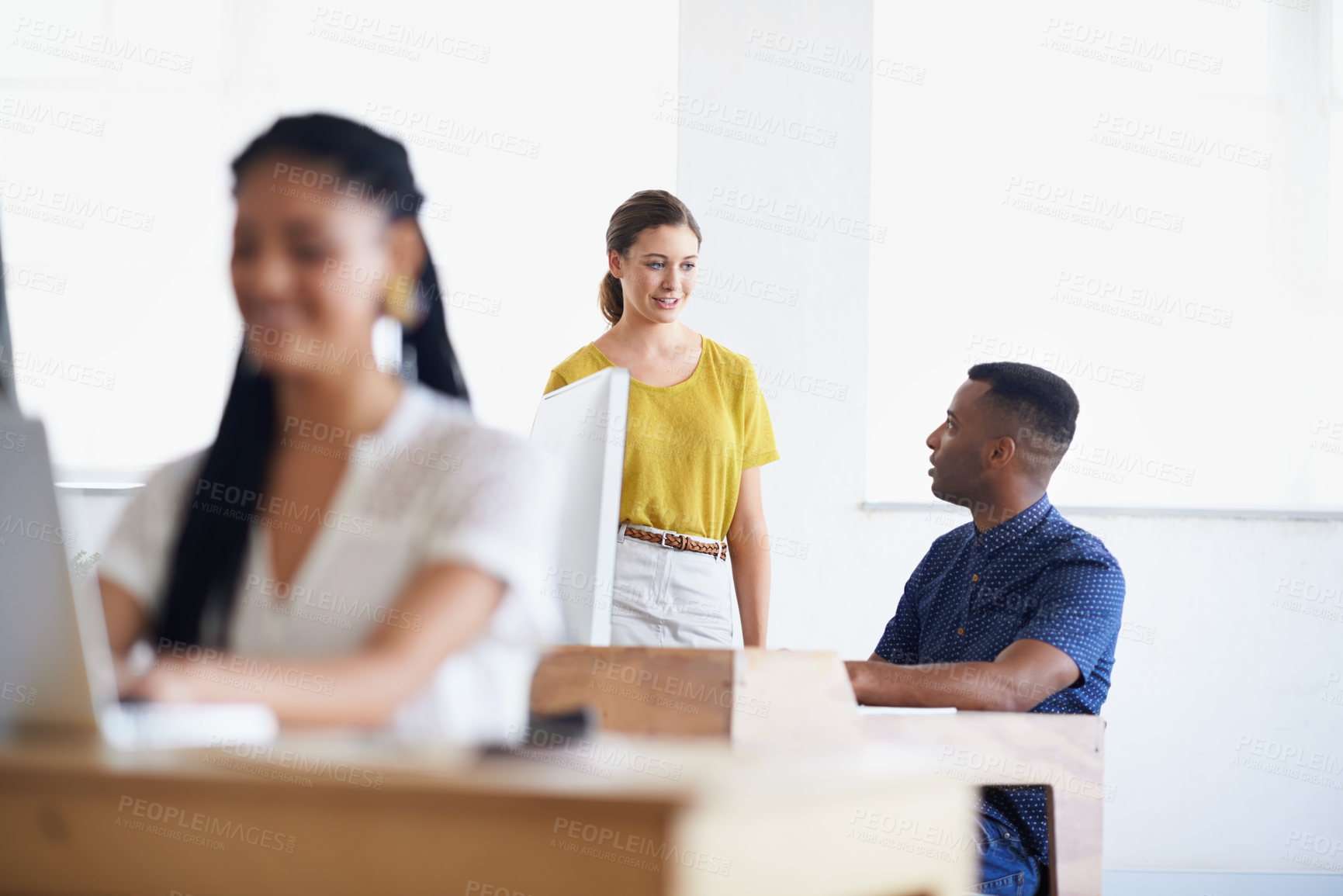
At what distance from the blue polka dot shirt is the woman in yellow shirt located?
376 mm

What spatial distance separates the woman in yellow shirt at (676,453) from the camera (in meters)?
2.01

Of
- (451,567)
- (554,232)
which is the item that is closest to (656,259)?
(554,232)

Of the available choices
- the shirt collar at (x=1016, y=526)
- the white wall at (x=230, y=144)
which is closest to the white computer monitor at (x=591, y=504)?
the shirt collar at (x=1016, y=526)

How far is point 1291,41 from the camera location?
3.40 m

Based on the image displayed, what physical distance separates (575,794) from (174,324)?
343 centimetres

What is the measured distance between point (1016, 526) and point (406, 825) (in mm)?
1602

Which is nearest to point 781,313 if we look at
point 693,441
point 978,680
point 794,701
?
point 693,441

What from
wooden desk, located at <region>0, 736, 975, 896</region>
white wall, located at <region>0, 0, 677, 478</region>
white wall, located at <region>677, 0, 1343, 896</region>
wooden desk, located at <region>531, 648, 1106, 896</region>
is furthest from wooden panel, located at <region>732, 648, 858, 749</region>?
white wall, located at <region>0, 0, 677, 478</region>

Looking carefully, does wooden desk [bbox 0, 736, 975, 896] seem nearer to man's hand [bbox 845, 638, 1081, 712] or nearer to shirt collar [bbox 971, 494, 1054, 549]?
man's hand [bbox 845, 638, 1081, 712]

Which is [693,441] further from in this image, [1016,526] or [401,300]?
[401,300]

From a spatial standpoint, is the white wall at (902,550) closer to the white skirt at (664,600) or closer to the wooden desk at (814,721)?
the white skirt at (664,600)

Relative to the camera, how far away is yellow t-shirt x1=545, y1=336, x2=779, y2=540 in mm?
2125

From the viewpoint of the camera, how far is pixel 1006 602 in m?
1.86

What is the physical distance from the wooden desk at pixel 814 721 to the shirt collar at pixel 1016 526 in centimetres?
58
